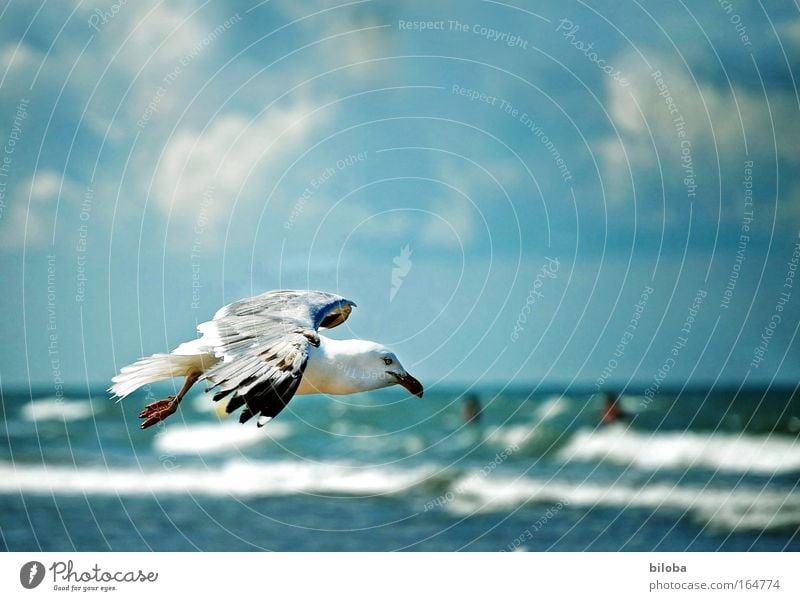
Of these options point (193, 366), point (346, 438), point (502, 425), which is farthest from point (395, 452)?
point (193, 366)

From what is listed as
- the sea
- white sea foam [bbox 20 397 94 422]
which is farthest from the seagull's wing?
white sea foam [bbox 20 397 94 422]

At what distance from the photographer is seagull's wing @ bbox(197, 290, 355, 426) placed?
7.73 metres

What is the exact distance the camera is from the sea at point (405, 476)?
67.2 ft

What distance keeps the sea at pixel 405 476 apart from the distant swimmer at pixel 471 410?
0.30 metres

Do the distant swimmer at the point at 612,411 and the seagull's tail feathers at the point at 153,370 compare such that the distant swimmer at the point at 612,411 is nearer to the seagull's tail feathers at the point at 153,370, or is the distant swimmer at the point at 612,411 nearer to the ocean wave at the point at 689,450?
the ocean wave at the point at 689,450

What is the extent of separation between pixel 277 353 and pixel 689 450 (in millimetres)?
22623

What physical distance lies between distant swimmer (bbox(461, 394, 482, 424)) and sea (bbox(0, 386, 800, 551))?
0.30m

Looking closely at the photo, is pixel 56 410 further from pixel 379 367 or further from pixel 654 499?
pixel 379 367

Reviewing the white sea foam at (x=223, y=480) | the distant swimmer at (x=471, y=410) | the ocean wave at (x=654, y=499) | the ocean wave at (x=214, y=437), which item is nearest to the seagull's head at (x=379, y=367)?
the ocean wave at (x=654, y=499)

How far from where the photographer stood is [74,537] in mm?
20375

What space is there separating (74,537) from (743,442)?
17355 millimetres

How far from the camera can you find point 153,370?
10539 millimetres
